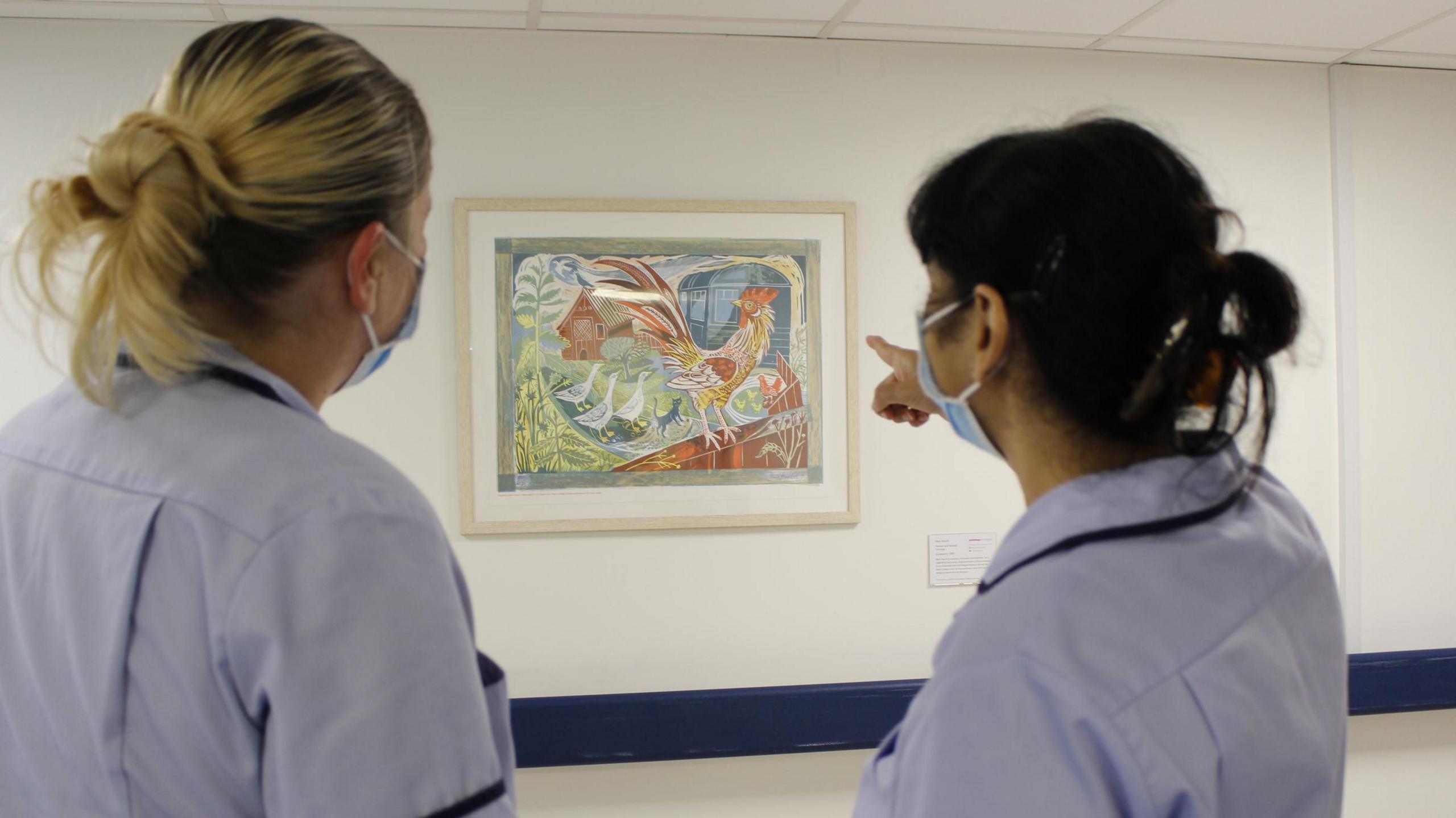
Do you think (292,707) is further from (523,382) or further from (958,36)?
(958,36)

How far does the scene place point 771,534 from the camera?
236cm

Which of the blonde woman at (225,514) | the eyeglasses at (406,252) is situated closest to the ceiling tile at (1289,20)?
the eyeglasses at (406,252)

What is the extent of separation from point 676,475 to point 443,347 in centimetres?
62

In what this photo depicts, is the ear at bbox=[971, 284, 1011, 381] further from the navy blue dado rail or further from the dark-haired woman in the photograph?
the navy blue dado rail

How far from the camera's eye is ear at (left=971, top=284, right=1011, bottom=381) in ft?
2.70

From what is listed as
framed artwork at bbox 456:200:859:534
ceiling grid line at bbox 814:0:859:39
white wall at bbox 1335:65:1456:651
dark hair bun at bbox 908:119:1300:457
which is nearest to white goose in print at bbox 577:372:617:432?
framed artwork at bbox 456:200:859:534

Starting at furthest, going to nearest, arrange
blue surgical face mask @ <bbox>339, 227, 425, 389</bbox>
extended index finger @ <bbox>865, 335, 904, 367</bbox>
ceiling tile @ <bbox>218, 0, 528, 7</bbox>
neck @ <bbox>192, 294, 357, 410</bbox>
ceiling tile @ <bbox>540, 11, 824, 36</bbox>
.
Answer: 1. ceiling tile @ <bbox>540, 11, 824, 36</bbox>
2. ceiling tile @ <bbox>218, 0, 528, 7</bbox>
3. extended index finger @ <bbox>865, 335, 904, 367</bbox>
4. blue surgical face mask @ <bbox>339, 227, 425, 389</bbox>
5. neck @ <bbox>192, 294, 357, 410</bbox>

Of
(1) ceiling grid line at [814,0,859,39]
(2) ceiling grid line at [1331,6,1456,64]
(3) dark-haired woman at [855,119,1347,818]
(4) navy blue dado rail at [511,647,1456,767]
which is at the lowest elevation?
(4) navy blue dado rail at [511,647,1456,767]

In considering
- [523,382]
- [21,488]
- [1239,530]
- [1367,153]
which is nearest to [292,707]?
[21,488]

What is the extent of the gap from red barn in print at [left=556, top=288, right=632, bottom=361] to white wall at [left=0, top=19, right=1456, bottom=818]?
0.86ft

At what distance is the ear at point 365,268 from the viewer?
→ 80 cm

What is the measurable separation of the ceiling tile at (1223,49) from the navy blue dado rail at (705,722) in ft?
5.37

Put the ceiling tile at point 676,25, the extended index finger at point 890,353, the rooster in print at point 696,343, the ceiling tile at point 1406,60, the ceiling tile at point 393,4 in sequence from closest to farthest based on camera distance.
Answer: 1. the extended index finger at point 890,353
2. the ceiling tile at point 393,4
3. the ceiling tile at point 676,25
4. the rooster in print at point 696,343
5. the ceiling tile at point 1406,60

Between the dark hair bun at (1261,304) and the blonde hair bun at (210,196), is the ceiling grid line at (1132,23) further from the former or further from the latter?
the blonde hair bun at (210,196)
